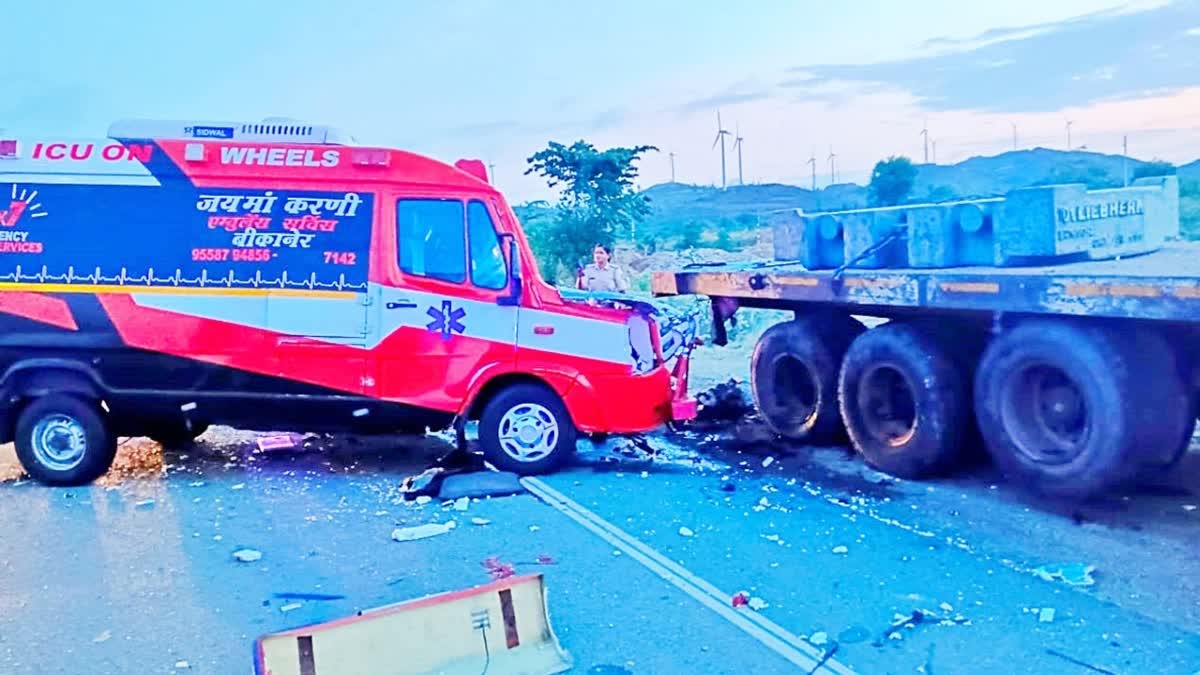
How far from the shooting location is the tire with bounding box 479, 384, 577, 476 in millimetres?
8156

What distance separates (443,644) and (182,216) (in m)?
4.58

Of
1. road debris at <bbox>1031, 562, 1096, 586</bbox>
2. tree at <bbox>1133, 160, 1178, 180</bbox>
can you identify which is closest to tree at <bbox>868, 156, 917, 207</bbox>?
tree at <bbox>1133, 160, 1178, 180</bbox>

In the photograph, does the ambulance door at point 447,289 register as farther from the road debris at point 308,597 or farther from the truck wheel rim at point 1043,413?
the truck wheel rim at point 1043,413

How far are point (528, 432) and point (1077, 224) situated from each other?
13.0 feet

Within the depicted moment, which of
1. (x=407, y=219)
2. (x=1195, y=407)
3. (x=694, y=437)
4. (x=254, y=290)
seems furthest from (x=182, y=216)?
(x=1195, y=407)

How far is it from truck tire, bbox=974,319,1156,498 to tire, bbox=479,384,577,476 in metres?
2.90

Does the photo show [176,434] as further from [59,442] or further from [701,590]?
[701,590]

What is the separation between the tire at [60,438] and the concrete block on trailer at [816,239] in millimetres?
5505

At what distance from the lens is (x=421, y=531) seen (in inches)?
266

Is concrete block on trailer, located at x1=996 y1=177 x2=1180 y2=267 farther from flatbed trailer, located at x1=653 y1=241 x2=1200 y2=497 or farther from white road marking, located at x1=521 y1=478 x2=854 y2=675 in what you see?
white road marking, located at x1=521 y1=478 x2=854 y2=675

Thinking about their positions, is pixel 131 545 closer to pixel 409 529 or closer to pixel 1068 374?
pixel 409 529

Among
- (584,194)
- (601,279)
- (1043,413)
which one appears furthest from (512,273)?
(584,194)

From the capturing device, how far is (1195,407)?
708 cm

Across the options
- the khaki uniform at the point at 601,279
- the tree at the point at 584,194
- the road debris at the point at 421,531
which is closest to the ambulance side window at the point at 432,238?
the road debris at the point at 421,531
